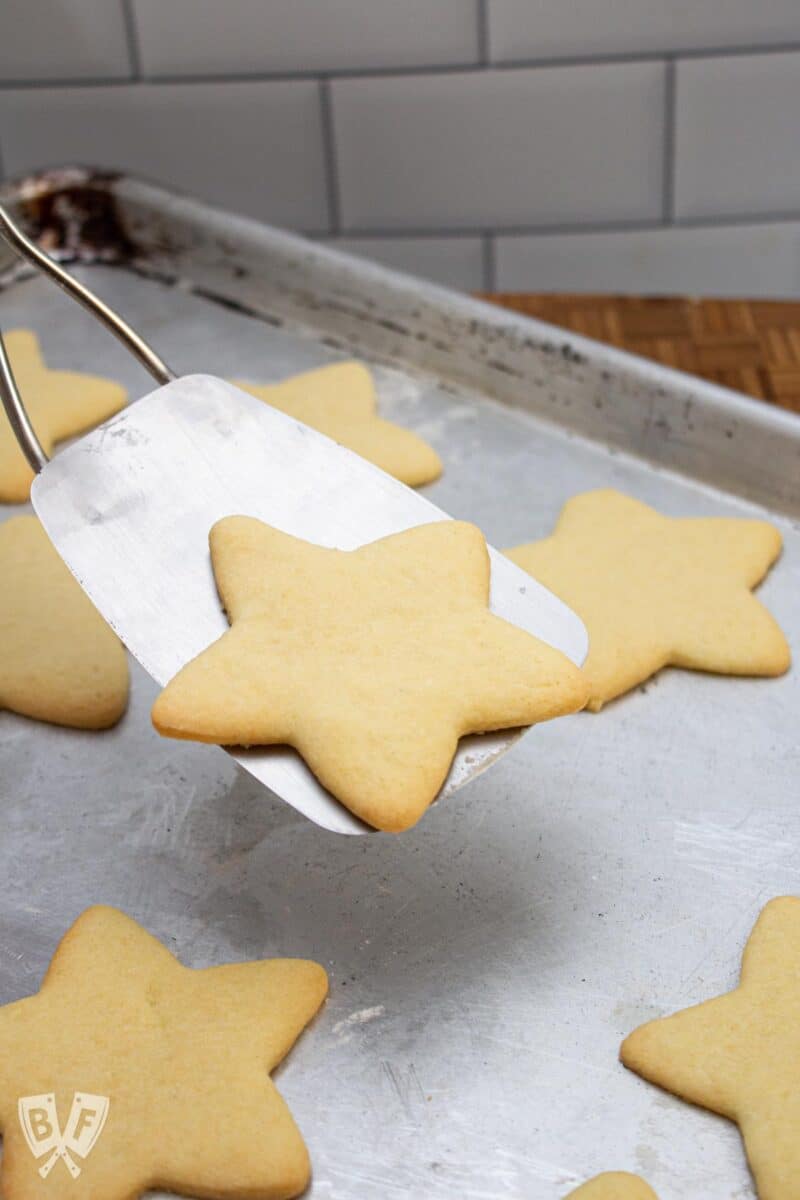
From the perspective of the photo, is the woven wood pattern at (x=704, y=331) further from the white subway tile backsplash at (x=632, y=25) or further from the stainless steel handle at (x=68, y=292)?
the stainless steel handle at (x=68, y=292)

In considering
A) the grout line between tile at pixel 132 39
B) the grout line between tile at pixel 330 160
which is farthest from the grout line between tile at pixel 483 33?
the grout line between tile at pixel 132 39

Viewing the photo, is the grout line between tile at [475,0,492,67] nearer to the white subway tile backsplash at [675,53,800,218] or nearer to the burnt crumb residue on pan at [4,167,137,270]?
the white subway tile backsplash at [675,53,800,218]

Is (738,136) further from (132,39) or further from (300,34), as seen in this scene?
(132,39)

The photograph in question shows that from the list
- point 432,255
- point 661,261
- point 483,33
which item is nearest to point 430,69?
point 483,33

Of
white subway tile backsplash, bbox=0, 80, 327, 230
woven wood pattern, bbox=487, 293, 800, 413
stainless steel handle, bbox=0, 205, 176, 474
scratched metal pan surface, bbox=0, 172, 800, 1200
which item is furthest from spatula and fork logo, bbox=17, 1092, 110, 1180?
white subway tile backsplash, bbox=0, 80, 327, 230

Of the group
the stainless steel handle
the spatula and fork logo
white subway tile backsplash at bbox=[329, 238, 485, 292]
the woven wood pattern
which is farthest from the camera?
white subway tile backsplash at bbox=[329, 238, 485, 292]
